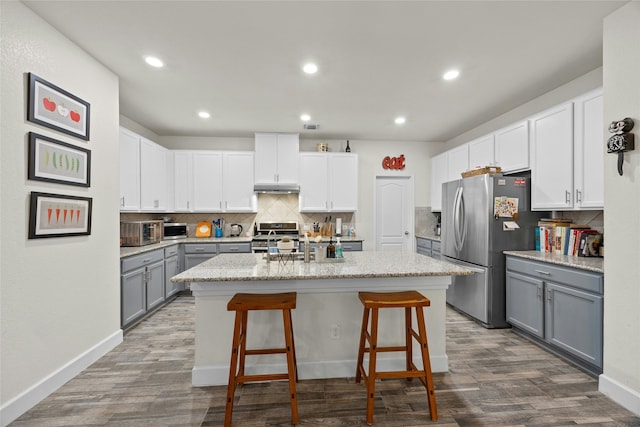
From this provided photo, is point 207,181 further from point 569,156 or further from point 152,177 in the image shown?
point 569,156

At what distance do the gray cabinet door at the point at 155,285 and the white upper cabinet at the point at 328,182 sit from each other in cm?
226

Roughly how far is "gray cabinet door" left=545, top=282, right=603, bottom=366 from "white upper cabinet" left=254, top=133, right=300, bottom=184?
3633 millimetres

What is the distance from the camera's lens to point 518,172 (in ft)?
11.3

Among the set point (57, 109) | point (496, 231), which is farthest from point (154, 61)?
point (496, 231)

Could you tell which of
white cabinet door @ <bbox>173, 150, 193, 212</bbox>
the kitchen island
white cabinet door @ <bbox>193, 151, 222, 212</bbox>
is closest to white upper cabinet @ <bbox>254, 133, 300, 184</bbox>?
white cabinet door @ <bbox>193, 151, 222, 212</bbox>

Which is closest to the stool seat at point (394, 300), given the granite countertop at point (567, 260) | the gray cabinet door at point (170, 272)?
the granite countertop at point (567, 260)

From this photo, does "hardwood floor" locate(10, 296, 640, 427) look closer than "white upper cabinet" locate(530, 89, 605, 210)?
Yes

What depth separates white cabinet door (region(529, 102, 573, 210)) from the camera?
2.76 metres

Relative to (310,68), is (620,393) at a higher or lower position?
lower

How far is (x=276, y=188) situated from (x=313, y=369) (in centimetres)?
308

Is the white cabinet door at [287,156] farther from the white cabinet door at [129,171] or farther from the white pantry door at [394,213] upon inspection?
the white cabinet door at [129,171]

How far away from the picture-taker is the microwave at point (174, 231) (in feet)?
14.7

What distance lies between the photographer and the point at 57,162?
7.07 feet

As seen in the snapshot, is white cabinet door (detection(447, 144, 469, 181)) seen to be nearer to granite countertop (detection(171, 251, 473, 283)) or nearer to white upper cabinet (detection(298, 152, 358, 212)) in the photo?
white upper cabinet (detection(298, 152, 358, 212))
